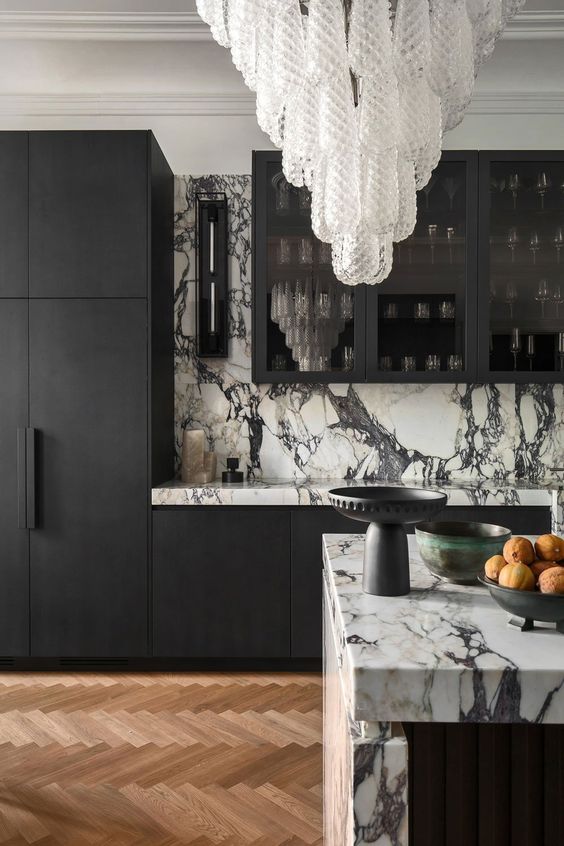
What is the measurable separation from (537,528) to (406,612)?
2.08 metres

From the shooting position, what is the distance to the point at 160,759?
2.38 metres

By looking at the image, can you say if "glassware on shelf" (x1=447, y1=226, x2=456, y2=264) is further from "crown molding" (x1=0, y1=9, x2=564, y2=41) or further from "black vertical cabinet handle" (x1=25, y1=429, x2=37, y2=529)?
"black vertical cabinet handle" (x1=25, y1=429, x2=37, y2=529)

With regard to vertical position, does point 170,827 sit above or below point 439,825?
below

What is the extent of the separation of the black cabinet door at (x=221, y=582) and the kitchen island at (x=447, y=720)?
1.81 m

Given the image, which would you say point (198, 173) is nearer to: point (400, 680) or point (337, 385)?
point (337, 385)

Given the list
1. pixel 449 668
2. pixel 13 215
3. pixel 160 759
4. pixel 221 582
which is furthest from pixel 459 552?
pixel 13 215

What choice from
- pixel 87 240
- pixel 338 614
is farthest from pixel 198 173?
pixel 338 614

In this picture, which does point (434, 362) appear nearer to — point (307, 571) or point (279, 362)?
point (279, 362)

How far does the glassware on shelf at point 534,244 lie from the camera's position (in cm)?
335

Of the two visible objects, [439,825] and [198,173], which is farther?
[198,173]

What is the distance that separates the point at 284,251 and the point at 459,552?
7.37 feet

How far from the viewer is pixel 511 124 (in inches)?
148

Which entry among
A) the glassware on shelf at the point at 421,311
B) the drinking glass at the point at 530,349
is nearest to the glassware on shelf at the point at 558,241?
the drinking glass at the point at 530,349

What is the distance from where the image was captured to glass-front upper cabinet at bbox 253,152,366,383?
3322mm
